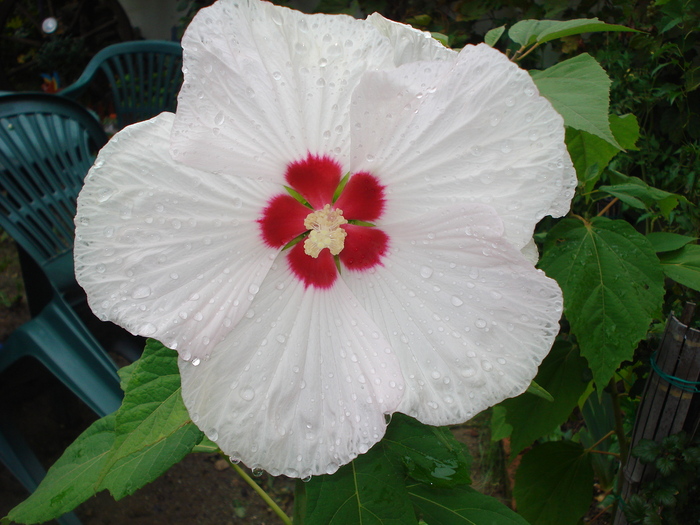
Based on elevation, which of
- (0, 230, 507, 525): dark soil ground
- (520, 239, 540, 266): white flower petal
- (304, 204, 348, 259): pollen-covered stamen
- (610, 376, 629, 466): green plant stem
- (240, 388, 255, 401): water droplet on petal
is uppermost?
(304, 204, 348, 259): pollen-covered stamen

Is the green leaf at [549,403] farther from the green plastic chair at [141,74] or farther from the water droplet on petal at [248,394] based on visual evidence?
the green plastic chair at [141,74]

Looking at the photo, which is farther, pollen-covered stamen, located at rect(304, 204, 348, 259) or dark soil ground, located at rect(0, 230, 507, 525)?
dark soil ground, located at rect(0, 230, 507, 525)

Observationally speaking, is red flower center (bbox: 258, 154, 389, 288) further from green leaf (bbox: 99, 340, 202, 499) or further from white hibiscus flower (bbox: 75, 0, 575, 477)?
green leaf (bbox: 99, 340, 202, 499)

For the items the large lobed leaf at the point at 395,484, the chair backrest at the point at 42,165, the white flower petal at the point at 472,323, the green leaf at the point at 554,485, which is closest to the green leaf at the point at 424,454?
the large lobed leaf at the point at 395,484

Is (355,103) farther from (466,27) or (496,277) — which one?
(466,27)

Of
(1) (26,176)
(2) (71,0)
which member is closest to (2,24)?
(2) (71,0)

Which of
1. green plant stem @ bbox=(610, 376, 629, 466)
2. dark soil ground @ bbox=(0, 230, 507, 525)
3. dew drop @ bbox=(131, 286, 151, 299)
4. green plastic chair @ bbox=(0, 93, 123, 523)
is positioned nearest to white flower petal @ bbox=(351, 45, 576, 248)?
dew drop @ bbox=(131, 286, 151, 299)

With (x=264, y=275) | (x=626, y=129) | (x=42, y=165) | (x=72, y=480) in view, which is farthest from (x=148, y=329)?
(x=42, y=165)

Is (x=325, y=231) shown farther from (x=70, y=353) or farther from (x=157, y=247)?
(x=70, y=353)
